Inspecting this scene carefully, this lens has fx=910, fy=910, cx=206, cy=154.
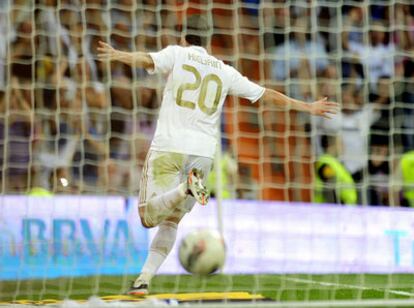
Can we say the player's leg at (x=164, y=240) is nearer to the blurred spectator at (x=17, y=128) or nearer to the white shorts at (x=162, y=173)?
the white shorts at (x=162, y=173)

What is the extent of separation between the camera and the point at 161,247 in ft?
21.1

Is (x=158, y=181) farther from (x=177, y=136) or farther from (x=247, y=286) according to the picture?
(x=247, y=286)

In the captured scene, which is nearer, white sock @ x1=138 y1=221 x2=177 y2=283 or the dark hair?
white sock @ x1=138 y1=221 x2=177 y2=283

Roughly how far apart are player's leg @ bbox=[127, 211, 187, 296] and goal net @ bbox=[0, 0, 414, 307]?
120 cm

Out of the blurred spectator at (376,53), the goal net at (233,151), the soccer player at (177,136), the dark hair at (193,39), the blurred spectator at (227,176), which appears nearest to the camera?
the soccer player at (177,136)

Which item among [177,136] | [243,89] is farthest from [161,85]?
[177,136]

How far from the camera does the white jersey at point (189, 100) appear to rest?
641 cm

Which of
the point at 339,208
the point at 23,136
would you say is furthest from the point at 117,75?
the point at 339,208

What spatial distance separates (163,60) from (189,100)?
35cm

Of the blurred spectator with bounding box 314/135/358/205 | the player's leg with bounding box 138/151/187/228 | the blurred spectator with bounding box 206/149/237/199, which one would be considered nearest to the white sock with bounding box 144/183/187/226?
the player's leg with bounding box 138/151/187/228

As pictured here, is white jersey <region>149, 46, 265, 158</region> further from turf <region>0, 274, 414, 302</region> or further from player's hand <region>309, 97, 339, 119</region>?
turf <region>0, 274, 414, 302</region>

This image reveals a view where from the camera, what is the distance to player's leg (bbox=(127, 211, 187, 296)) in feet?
20.7

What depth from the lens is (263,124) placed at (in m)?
11.3

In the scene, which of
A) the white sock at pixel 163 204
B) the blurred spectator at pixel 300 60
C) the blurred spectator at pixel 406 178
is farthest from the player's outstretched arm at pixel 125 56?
the blurred spectator at pixel 406 178
